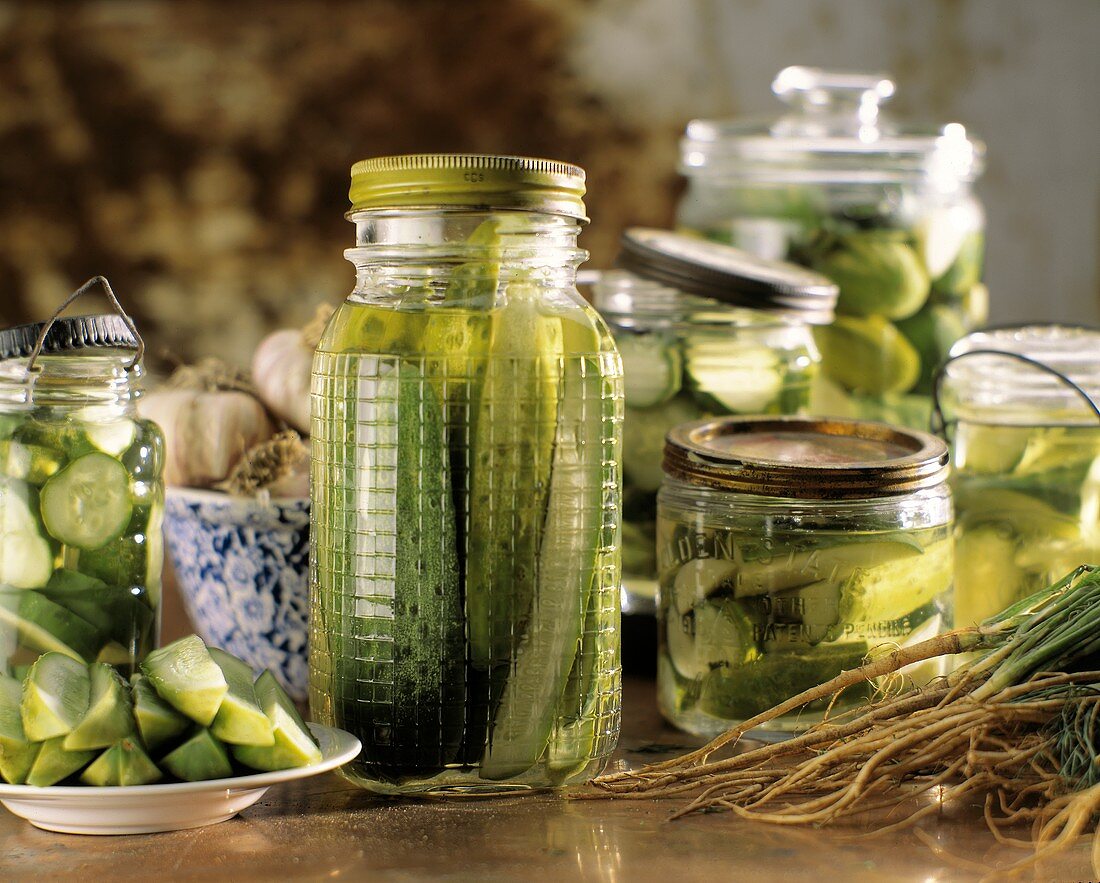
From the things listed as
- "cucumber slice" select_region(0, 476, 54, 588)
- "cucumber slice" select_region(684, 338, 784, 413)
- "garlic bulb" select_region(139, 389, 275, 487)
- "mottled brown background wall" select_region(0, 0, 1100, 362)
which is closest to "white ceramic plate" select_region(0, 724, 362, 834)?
"cucumber slice" select_region(0, 476, 54, 588)

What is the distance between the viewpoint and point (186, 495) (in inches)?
29.4

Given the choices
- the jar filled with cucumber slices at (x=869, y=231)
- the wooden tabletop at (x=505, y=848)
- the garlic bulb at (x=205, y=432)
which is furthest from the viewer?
the jar filled with cucumber slices at (x=869, y=231)

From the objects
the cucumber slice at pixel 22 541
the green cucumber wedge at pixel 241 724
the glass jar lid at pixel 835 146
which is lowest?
the green cucumber wedge at pixel 241 724

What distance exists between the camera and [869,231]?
0.97m

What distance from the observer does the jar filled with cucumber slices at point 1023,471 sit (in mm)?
760

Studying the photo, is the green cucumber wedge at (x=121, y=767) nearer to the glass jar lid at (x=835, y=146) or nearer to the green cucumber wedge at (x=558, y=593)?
the green cucumber wedge at (x=558, y=593)

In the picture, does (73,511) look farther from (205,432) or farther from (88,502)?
(205,432)

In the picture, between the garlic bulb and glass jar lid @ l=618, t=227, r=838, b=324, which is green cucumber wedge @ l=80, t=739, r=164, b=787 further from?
glass jar lid @ l=618, t=227, r=838, b=324

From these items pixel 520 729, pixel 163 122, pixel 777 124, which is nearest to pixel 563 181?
pixel 520 729

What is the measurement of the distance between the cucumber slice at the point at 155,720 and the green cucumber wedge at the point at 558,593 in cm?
14

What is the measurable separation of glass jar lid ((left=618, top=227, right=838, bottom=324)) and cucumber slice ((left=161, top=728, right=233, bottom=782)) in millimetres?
415

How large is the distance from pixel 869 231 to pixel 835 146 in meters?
0.07

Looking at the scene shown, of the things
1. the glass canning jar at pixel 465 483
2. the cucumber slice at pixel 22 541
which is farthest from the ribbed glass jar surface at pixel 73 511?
the glass canning jar at pixel 465 483

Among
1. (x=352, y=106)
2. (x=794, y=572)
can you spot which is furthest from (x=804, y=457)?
(x=352, y=106)
